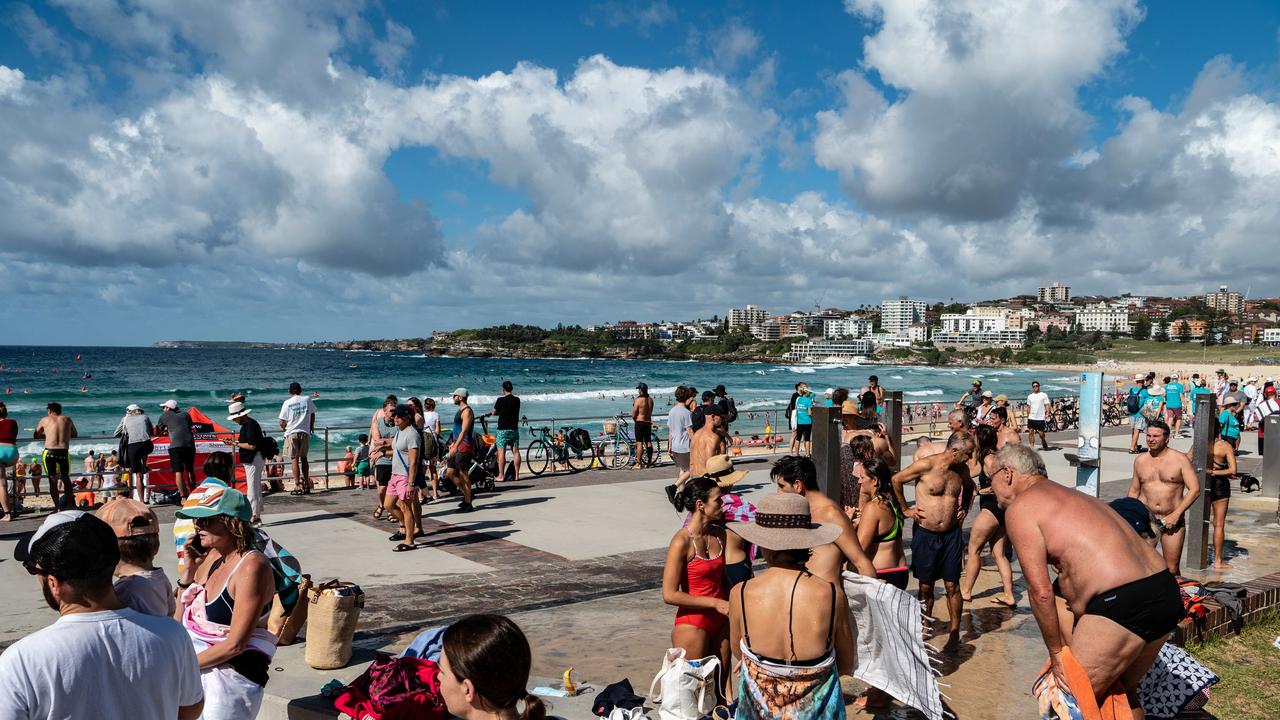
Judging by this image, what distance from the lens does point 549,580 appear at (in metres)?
8.01

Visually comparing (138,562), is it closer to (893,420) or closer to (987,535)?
(893,420)

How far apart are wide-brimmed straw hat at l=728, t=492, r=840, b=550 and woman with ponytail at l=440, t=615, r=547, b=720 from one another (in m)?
1.12

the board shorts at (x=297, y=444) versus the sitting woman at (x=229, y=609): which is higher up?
the sitting woman at (x=229, y=609)

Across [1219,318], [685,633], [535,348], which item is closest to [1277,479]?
[685,633]

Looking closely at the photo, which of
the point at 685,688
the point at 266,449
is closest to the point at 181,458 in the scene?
the point at 266,449

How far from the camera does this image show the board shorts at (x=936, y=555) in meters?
6.05

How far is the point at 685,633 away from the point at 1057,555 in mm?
1771

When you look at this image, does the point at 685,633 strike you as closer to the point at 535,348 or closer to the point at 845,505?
the point at 845,505

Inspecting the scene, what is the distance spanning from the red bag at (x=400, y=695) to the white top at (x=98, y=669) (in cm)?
80

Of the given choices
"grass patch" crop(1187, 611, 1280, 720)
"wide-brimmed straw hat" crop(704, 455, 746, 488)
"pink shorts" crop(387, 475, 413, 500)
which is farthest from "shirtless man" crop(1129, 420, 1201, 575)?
"pink shorts" crop(387, 475, 413, 500)

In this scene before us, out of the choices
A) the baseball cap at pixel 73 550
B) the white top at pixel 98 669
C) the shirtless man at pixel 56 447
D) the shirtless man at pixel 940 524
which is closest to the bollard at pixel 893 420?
the shirtless man at pixel 940 524

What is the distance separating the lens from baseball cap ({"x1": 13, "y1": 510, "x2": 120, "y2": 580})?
2.34 meters

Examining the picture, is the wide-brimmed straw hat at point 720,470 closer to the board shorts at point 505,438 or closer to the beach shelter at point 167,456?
the board shorts at point 505,438

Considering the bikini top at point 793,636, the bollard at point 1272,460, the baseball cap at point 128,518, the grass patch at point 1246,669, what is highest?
the baseball cap at point 128,518
